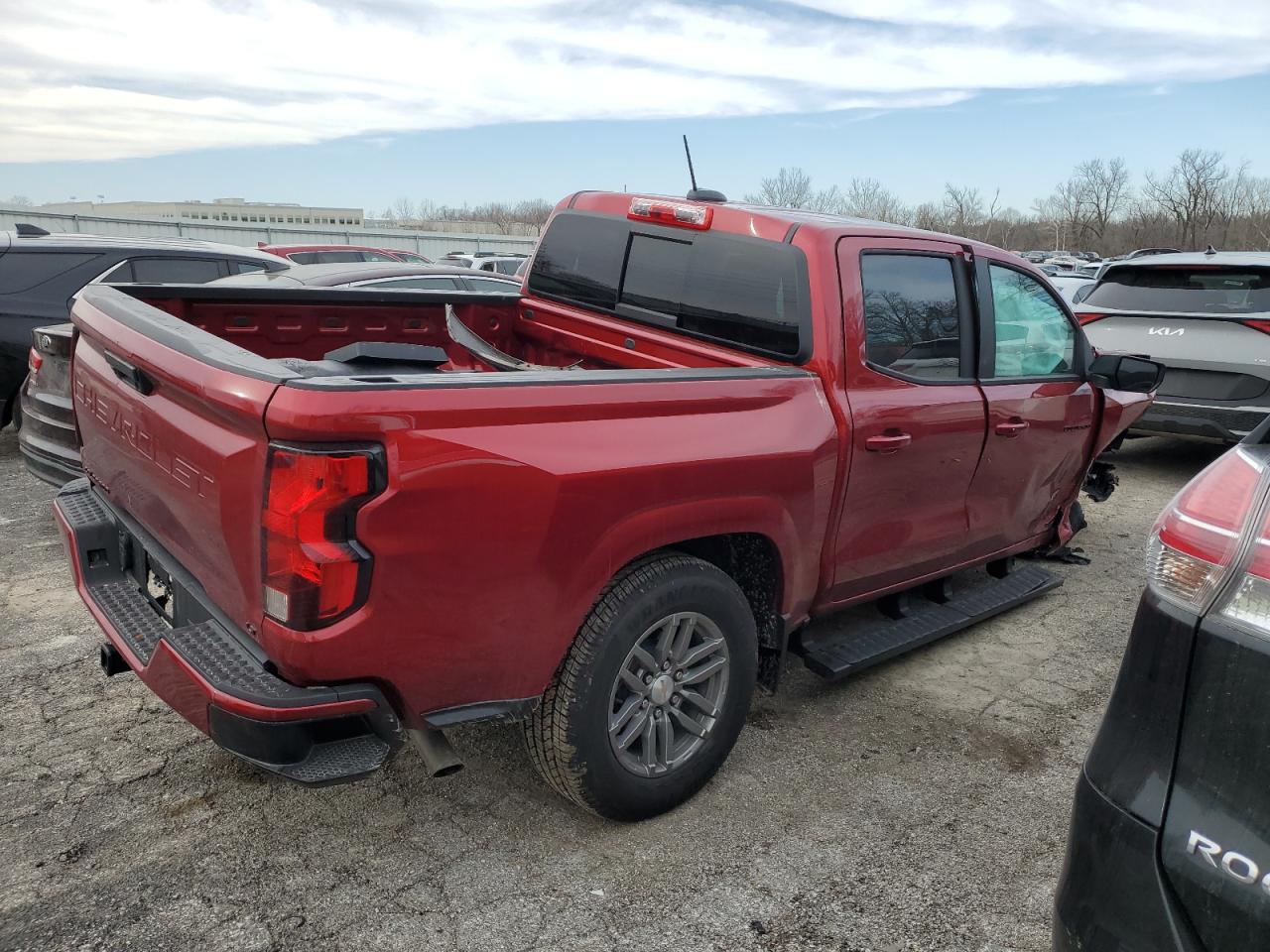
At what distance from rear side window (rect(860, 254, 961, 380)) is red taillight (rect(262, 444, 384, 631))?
6.46 ft

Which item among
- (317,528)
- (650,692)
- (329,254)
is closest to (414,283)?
(650,692)

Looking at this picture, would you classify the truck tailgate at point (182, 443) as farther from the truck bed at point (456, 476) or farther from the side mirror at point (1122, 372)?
the side mirror at point (1122, 372)

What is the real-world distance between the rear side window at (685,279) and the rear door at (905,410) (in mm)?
222

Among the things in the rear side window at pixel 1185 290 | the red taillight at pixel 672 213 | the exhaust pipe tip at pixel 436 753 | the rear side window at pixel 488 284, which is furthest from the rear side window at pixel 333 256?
the exhaust pipe tip at pixel 436 753

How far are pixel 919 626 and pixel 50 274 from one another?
622 centimetres

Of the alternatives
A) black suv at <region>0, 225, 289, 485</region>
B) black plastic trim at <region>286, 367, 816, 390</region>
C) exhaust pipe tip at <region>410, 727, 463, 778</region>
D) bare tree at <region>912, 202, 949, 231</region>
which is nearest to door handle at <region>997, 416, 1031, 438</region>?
black plastic trim at <region>286, 367, 816, 390</region>

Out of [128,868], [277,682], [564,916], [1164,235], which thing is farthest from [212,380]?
Answer: [1164,235]

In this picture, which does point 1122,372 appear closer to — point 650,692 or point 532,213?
point 650,692

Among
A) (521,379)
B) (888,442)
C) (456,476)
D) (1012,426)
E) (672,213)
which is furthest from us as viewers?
(1012,426)

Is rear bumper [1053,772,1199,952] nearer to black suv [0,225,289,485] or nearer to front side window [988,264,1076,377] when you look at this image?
front side window [988,264,1076,377]

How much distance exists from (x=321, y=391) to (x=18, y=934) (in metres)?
1.61

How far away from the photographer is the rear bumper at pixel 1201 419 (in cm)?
682

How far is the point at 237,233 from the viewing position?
101 ft

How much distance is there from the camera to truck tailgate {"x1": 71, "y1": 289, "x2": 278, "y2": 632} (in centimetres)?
228
